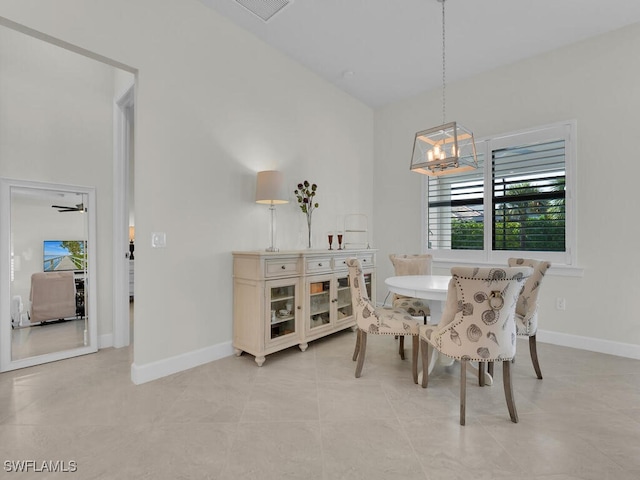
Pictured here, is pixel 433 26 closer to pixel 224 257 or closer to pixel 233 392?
pixel 224 257

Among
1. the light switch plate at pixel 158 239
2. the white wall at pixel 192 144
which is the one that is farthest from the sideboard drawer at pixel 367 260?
the light switch plate at pixel 158 239

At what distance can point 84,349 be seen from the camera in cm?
302

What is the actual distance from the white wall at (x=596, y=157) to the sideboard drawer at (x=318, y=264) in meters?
2.41

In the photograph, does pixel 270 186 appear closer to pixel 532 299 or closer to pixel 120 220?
pixel 120 220

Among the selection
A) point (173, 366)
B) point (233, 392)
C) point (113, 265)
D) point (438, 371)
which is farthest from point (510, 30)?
point (113, 265)

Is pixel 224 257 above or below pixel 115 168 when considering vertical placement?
below

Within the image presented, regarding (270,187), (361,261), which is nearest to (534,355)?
(361,261)

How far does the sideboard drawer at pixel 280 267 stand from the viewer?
279 centimetres

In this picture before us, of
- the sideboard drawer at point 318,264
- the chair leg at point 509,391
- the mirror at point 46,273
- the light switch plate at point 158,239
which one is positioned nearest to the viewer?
the chair leg at point 509,391

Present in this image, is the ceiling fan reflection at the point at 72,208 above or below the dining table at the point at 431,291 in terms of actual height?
above

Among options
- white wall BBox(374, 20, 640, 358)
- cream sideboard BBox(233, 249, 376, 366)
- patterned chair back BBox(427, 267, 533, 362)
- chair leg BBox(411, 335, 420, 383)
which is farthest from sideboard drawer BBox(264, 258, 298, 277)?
white wall BBox(374, 20, 640, 358)

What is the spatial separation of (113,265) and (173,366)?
136 centimetres

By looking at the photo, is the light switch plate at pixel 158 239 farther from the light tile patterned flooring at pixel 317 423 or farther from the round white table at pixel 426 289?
the round white table at pixel 426 289

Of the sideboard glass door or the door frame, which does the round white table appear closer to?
the sideboard glass door
